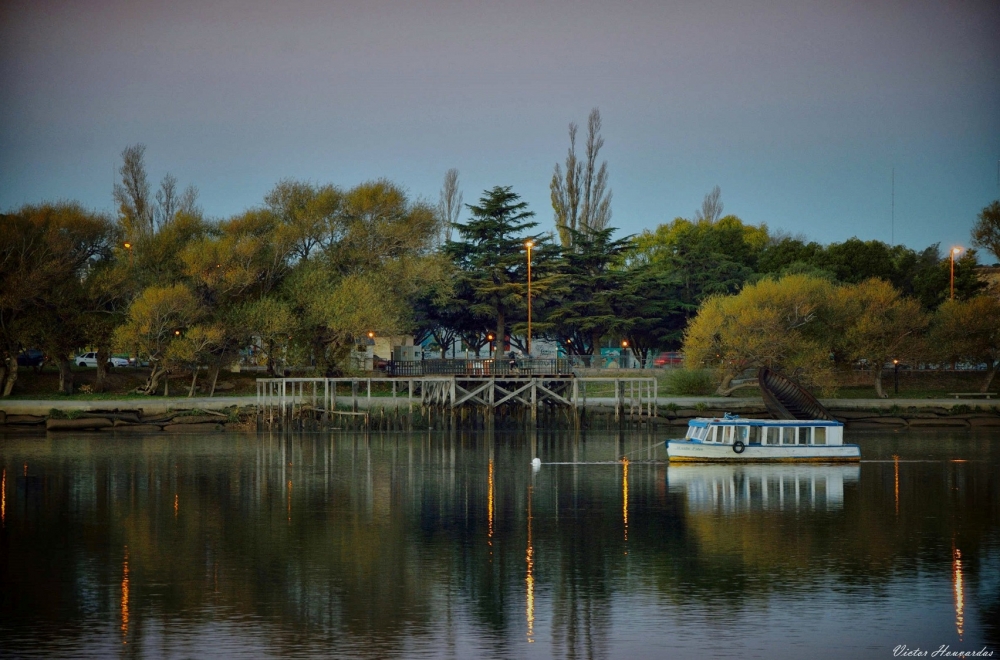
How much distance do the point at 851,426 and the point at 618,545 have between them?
1652 inches

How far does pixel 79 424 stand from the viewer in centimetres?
6412

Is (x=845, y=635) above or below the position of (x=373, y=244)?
below

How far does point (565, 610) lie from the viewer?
74.0ft

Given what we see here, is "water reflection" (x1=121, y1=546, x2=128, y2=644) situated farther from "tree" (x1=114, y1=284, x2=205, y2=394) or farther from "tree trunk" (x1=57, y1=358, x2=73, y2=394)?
"tree trunk" (x1=57, y1=358, x2=73, y2=394)

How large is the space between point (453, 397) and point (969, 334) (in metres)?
35.2

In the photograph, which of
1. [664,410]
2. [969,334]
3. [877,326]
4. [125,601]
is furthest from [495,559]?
[969,334]

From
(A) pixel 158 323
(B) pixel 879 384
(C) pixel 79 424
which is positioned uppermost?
(A) pixel 158 323

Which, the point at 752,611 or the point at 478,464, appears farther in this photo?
the point at 478,464

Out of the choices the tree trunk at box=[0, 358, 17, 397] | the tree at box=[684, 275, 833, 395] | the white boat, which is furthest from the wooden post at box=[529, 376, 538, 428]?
the tree trunk at box=[0, 358, 17, 397]

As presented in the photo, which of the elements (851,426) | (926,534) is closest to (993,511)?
(926,534)

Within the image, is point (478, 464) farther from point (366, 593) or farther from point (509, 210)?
point (509, 210)

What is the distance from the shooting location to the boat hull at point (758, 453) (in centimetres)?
4916

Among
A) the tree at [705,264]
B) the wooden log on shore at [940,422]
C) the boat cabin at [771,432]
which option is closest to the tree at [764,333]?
the wooden log on shore at [940,422]

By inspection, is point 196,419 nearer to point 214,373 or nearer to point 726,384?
point 214,373
